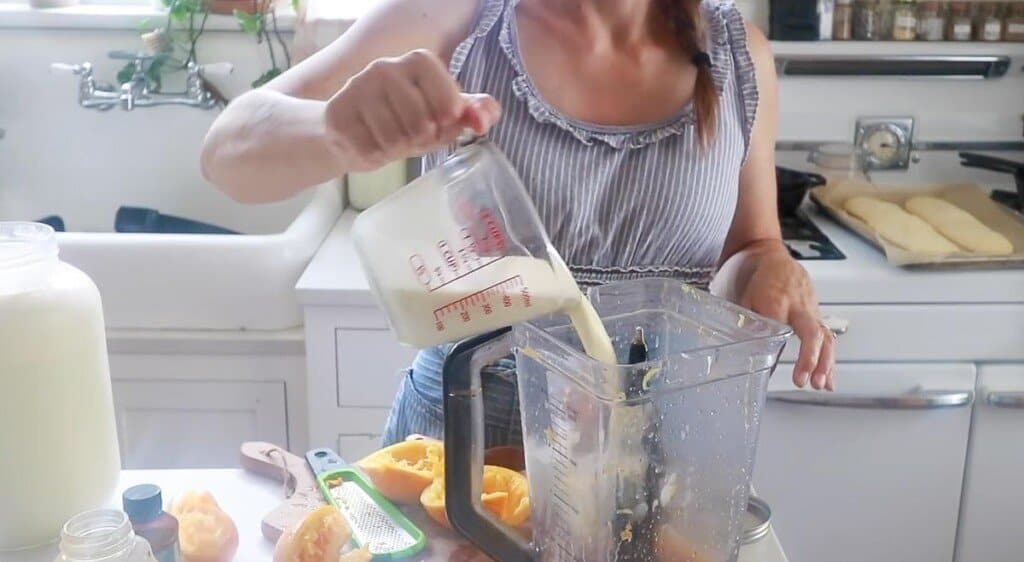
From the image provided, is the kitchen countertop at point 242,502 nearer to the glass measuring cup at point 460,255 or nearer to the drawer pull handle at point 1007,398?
the glass measuring cup at point 460,255

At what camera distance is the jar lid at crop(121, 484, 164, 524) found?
2.21 feet

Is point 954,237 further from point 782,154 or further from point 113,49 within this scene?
point 113,49

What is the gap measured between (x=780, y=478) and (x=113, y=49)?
54.5 inches

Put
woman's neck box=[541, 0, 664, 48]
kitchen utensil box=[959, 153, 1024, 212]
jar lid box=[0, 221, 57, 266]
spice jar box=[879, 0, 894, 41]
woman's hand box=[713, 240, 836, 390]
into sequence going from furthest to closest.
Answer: spice jar box=[879, 0, 894, 41] → kitchen utensil box=[959, 153, 1024, 212] → woman's neck box=[541, 0, 664, 48] → woman's hand box=[713, 240, 836, 390] → jar lid box=[0, 221, 57, 266]

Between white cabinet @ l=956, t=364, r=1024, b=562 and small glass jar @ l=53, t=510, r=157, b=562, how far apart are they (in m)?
1.31

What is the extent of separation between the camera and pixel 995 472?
1578mm

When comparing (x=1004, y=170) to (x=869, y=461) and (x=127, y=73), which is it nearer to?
(x=869, y=461)

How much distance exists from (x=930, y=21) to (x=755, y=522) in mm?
1377

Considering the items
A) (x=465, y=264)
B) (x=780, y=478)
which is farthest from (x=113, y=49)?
(x=465, y=264)

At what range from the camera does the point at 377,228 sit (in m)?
0.62

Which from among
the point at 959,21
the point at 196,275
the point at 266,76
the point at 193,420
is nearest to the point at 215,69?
the point at 266,76

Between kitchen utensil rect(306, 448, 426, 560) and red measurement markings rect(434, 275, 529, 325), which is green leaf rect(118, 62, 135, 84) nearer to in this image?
kitchen utensil rect(306, 448, 426, 560)

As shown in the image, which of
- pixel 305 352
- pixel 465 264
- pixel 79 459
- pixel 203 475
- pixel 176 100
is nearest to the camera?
pixel 465 264

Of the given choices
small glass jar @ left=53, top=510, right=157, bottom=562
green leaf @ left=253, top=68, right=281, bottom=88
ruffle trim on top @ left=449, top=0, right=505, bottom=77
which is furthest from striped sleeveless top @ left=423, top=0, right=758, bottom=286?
green leaf @ left=253, top=68, right=281, bottom=88
